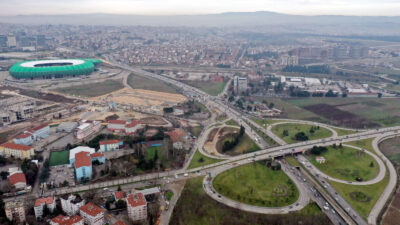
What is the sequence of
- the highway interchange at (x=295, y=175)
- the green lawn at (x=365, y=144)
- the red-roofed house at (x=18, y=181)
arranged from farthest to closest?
the green lawn at (x=365, y=144), the red-roofed house at (x=18, y=181), the highway interchange at (x=295, y=175)

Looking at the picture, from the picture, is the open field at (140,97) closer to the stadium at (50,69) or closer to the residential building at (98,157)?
the stadium at (50,69)

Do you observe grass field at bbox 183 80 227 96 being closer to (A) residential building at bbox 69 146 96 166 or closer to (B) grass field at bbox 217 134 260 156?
(B) grass field at bbox 217 134 260 156

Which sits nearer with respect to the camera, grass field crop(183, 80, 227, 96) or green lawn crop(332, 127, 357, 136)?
green lawn crop(332, 127, 357, 136)

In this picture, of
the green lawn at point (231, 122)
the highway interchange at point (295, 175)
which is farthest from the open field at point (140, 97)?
the highway interchange at point (295, 175)

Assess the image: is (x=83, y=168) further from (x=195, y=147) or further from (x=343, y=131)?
(x=343, y=131)

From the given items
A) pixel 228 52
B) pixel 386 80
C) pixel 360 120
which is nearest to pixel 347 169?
pixel 360 120

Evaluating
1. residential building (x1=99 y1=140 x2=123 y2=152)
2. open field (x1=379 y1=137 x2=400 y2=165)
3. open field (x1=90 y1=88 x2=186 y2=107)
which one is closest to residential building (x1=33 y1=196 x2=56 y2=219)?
residential building (x1=99 y1=140 x2=123 y2=152)

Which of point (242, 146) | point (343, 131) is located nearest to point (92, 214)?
point (242, 146)
